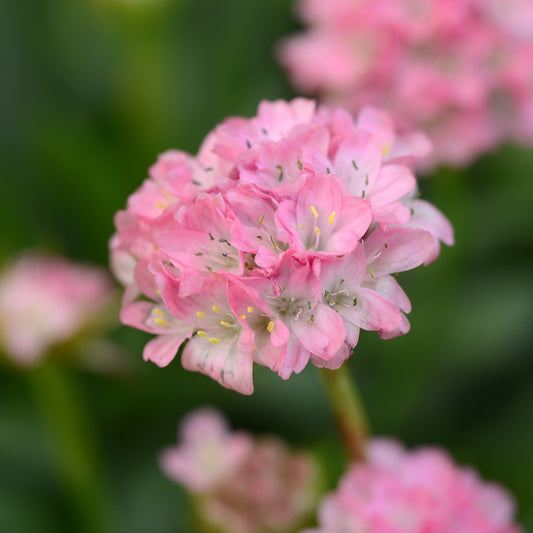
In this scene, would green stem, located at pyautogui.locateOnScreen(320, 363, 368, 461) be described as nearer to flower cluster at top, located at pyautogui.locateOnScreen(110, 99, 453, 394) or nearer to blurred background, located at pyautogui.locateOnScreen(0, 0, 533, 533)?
flower cluster at top, located at pyautogui.locateOnScreen(110, 99, 453, 394)

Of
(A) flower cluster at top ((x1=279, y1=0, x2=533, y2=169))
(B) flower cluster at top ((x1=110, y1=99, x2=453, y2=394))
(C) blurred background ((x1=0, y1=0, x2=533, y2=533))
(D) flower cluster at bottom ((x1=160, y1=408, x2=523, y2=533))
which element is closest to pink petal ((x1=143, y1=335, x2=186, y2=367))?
(B) flower cluster at top ((x1=110, y1=99, x2=453, y2=394))

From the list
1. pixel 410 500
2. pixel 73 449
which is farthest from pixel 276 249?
pixel 73 449

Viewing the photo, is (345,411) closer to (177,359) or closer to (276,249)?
(276,249)

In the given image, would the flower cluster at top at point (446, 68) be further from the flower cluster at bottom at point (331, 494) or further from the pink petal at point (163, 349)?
the pink petal at point (163, 349)

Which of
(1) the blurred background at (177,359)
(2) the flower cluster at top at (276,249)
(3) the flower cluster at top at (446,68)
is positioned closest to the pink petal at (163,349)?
(2) the flower cluster at top at (276,249)

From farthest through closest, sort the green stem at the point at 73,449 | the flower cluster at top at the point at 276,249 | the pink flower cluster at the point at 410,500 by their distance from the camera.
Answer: the green stem at the point at 73,449 → the pink flower cluster at the point at 410,500 → the flower cluster at top at the point at 276,249

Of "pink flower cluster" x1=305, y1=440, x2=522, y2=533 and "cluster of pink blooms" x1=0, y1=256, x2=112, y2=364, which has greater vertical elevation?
"cluster of pink blooms" x1=0, y1=256, x2=112, y2=364
